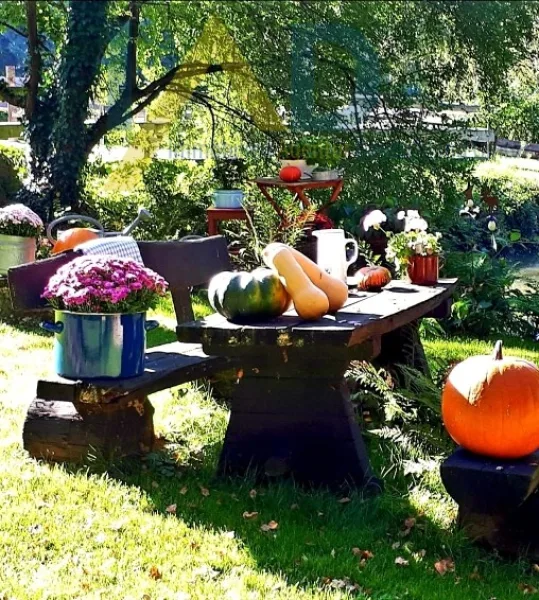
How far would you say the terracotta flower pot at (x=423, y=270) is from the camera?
11.6 ft

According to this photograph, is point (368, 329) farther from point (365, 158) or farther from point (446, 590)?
point (365, 158)

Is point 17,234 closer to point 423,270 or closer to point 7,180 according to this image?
point 7,180

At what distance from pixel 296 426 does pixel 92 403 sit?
0.60 meters

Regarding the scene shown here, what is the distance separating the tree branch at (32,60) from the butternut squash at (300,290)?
3.49 feet

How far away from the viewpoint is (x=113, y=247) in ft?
11.0

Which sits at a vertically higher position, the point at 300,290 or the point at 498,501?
the point at 300,290

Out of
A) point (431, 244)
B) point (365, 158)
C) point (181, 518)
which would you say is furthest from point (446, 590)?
point (365, 158)

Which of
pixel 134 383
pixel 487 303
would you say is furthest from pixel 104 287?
pixel 487 303

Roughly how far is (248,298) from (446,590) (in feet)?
3.08

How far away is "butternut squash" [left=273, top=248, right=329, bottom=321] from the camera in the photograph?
262 centimetres

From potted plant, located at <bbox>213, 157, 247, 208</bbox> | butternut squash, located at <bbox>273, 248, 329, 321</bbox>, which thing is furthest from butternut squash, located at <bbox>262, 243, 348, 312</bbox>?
potted plant, located at <bbox>213, 157, 247, 208</bbox>

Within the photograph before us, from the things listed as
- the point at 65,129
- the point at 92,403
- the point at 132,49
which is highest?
the point at 132,49

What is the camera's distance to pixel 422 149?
21.0ft

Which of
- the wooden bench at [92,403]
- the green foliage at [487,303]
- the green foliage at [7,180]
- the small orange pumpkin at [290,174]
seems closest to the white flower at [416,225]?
the wooden bench at [92,403]
